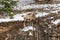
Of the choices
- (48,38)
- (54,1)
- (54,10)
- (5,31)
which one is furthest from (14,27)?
(54,1)

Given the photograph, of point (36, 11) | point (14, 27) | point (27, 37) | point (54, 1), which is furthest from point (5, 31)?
point (54, 1)

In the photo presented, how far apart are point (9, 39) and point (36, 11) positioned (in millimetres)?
1513

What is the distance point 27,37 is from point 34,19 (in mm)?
722

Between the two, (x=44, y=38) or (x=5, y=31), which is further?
(x=5, y=31)

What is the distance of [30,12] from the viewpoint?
17.4 ft

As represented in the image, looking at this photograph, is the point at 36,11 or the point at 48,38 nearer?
the point at 48,38

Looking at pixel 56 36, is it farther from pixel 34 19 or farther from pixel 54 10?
pixel 54 10

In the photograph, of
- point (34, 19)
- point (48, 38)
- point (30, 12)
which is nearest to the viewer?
point (48, 38)

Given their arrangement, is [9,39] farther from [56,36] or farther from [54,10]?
[54,10]

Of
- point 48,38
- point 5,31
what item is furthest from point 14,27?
point 48,38

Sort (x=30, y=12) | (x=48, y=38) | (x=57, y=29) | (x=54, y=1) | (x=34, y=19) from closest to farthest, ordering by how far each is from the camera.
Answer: (x=48, y=38)
(x=57, y=29)
(x=34, y=19)
(x=30, y=12)
(x=54, y=1)

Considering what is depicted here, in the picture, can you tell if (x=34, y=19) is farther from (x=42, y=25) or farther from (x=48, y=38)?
(x=48, y=38)

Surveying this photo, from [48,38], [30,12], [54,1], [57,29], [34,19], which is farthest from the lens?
[54,1]

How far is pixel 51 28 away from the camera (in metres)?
4.39
